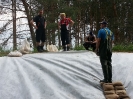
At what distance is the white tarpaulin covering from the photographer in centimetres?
487

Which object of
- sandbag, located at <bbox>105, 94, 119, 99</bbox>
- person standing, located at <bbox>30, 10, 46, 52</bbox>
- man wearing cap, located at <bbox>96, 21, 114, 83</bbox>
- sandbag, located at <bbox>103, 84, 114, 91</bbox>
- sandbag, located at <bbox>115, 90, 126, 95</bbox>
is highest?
person standing, located at <bbox>30, 10, 46, 52</bbox>

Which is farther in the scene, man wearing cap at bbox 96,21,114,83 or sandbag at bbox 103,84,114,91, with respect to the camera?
man wearing cap at bbox 96,21,114,83

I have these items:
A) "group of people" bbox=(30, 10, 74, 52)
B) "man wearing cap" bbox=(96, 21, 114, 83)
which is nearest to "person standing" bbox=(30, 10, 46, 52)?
"group of people" bbox=(30, 10, 74, 52)

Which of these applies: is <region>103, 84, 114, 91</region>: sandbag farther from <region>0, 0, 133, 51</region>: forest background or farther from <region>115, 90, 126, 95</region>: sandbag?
<region>0, 0, 133, 51</region>: forest background

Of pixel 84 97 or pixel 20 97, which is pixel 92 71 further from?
pixel 20 97

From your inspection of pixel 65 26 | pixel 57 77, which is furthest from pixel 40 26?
pixel 57 77

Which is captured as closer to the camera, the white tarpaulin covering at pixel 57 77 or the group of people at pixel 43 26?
the white tarpaulin covering at pixel 57 77

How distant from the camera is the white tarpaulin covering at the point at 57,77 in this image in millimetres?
4871

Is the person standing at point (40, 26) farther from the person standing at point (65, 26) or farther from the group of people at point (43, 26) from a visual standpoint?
the person standing at point (65, 26)

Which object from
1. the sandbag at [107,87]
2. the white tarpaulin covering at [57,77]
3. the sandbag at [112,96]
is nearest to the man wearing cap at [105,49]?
the sandbag at [107,87]

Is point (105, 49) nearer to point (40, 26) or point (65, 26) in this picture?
point (65, 26)

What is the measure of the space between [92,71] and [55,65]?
946 mm

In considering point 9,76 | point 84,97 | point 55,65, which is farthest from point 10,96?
point 55,65

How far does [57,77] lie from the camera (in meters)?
5.52
